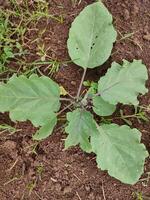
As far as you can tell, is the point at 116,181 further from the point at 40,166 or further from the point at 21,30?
the point at 21,30

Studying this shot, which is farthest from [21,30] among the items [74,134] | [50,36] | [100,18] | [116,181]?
[116,181]

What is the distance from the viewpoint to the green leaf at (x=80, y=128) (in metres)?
2.11

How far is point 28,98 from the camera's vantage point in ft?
7.12

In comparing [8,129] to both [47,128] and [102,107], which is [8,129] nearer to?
[47,128]

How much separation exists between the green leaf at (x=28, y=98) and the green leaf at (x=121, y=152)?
0.25 m

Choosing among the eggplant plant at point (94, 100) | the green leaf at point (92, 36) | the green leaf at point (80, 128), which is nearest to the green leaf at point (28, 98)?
the eggplant plant at point (94, 100)

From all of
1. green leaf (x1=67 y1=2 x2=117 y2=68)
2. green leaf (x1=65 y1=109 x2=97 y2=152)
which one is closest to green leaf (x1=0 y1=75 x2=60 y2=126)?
green leaf (x1=65 y1=109 x2=97 y2=152)

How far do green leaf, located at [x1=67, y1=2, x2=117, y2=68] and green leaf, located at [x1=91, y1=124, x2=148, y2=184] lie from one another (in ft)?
1.04

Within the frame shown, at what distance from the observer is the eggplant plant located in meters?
2.16

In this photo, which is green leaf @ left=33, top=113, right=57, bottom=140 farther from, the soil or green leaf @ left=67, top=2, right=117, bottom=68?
green leaf @ left=67, top=2, right=117, bottom=68

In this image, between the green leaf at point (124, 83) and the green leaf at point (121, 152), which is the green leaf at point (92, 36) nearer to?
the green leaf at point (124, 83)

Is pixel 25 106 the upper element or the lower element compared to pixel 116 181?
upper

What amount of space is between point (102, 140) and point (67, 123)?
0.18 m

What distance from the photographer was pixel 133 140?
86.9 inches
